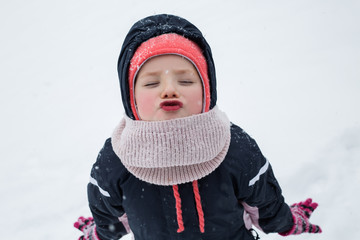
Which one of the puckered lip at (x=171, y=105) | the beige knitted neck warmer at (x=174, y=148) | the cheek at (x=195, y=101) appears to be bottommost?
the beige knitted neck warmer at (x=174, y=148)

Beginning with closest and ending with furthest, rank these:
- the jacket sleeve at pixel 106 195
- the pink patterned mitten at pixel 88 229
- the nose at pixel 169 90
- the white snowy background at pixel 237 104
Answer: the nose at pixel 169 90 → the jacket sleeve at pixel 106 195 → the pink patterned mitten at pixel 88 229 → the white snowy background at pixel 237 104

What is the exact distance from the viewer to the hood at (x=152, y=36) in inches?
45.8

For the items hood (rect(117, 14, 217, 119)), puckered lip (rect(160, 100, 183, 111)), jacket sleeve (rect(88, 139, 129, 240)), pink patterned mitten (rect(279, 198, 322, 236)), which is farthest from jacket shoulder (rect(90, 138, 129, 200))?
pink patterned mitten (rect(279, 198, 322, 236))

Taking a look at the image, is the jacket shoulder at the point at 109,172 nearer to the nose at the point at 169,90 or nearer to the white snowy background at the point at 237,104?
the nose at the point at 169,90

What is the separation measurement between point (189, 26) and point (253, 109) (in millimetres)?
2227

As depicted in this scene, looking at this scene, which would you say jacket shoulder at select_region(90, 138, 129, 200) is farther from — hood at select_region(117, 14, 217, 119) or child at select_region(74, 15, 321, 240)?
hood at select_region(117, 14, 217, 119)

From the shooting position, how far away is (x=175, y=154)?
39.8 inches

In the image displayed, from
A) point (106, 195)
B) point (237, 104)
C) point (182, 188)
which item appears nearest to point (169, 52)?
point (182, 188)

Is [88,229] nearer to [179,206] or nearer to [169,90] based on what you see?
[179,206]

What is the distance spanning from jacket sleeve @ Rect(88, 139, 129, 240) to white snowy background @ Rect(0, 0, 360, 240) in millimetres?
1056

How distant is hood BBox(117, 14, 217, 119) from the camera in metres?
1.16

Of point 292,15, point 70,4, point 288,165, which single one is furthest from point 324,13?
point 70,4

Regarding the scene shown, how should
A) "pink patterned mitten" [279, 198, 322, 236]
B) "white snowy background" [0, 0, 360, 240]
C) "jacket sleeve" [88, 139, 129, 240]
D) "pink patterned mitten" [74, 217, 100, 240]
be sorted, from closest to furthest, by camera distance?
"jacket sleeve" [88, 139, 129, 240] < "pink patterned mitten" [279, 198, 322, 236] < "pink patterned mitten" [74, 217, 100, 240] < "white snowy background" [0, 0, 360, 240]

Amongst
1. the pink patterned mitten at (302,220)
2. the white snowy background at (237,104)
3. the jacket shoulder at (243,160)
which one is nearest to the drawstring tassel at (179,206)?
the jacket shoulder at (243,160)
